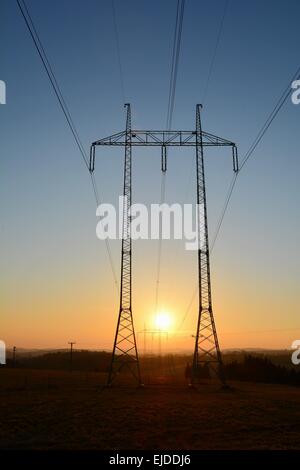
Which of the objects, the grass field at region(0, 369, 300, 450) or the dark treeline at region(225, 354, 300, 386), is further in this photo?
the dark treeline at region(225, 354, 300, 386)

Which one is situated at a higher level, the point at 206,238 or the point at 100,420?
the point at 206,238

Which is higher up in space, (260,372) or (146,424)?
(146,424)

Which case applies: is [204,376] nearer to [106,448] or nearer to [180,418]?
[180,418]

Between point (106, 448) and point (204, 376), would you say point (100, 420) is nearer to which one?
point (106, 448)

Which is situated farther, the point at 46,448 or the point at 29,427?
the point at 29,427

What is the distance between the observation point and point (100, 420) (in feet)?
90.0

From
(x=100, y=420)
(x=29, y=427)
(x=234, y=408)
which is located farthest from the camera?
(x=234, y=408)

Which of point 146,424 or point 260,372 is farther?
point 260,372

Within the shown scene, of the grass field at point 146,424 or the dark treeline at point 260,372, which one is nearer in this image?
the grass field at point 146,424

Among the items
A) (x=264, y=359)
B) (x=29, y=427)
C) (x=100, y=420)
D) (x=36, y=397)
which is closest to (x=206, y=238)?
(x=36, y=397)

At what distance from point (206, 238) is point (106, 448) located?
96.7ft

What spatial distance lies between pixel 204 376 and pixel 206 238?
57.7m
